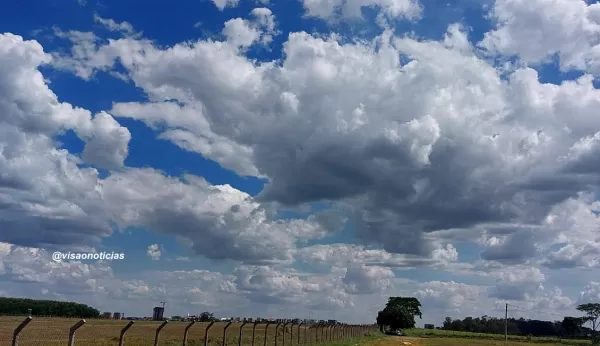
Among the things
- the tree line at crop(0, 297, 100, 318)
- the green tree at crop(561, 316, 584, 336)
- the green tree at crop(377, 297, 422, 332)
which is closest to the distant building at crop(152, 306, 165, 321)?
the tree line at crop(0, 297, 100, 318)

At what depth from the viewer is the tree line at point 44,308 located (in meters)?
115

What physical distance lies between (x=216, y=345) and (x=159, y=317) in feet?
227

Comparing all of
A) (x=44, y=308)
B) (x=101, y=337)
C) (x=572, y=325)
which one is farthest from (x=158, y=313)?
(x=572, y=325)

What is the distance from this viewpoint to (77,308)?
142125 millimetres

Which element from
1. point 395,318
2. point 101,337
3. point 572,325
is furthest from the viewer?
point 572,325

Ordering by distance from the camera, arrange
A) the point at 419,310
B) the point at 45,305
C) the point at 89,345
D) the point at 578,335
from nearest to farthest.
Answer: the point at 89,345, the point at 45,305, the point at 419,310, the point at 578,335

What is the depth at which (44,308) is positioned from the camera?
127 metres

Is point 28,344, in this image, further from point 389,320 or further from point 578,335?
point 578,335

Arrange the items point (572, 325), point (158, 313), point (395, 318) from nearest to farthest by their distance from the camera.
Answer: point (158, 313), point (395, 318), point (572, 325)

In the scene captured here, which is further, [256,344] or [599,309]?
[599,309]

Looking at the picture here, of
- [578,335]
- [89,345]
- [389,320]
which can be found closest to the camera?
[89,345]

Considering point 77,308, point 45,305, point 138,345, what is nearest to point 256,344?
point 138,345

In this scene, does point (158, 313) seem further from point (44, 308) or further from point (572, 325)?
point (572, 325)

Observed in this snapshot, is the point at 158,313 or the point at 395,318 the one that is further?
the point at 395,318
